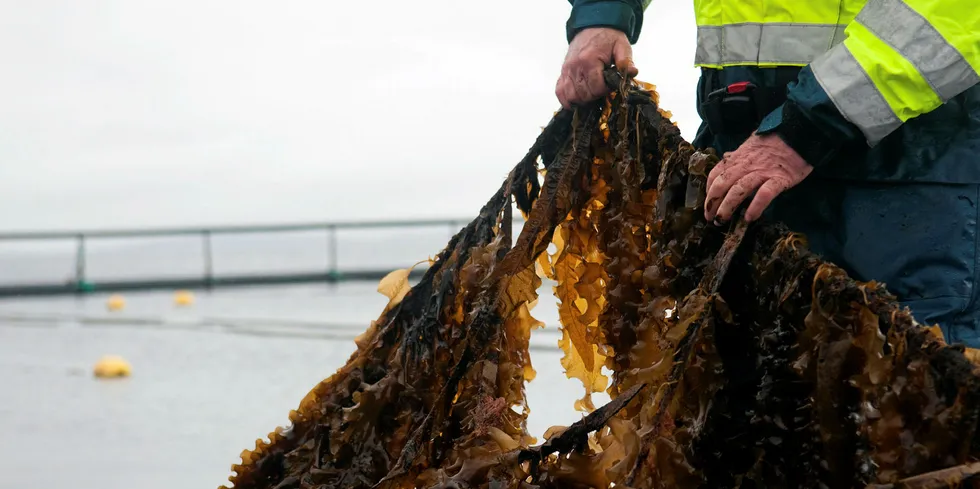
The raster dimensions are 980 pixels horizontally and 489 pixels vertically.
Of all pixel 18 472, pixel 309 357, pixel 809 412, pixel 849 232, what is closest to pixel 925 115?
pixel 849 232

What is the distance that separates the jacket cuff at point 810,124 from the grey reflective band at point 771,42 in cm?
20

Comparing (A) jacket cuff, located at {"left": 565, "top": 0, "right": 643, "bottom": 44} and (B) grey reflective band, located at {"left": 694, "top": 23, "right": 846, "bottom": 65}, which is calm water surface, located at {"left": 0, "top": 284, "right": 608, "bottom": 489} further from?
(B) grey reflective band, located at {"left": 694, "top": 23, "right": 846, "bottom": 65}

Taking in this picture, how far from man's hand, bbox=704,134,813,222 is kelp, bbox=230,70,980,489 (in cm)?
5

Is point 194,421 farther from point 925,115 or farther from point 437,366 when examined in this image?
point 925,115

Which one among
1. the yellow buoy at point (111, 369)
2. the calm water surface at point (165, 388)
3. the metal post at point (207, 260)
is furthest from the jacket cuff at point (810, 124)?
the metal post at point (207, 260)

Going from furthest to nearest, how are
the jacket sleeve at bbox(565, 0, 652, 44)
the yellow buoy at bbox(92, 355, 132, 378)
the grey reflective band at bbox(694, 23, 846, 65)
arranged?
the yellow buoy at bbox(92, 355, 132, 378) < the jacket sleeve at bbox(565, 0, 652, 44) < the grey reflective band at bbox(694, 23, 846, 65)

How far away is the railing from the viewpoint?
13.1 meters

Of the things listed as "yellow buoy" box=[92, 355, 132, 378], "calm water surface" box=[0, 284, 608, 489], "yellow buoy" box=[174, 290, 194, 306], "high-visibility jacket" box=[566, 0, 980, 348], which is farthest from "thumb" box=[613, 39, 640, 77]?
"yellow buoy" box=[174, 290, 194, 306]

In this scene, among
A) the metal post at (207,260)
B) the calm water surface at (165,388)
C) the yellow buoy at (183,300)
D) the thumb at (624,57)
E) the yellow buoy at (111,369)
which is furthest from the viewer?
the metal post at (207,260)

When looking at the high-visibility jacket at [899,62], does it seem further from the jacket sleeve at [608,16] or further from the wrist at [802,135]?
the jacket sleeve at [608,16]

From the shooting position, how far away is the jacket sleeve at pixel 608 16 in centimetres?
210

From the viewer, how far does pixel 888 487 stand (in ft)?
4.06

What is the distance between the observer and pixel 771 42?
68.7 inches

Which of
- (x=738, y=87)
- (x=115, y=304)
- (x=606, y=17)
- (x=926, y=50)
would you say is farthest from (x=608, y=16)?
(x=115, y=304)
